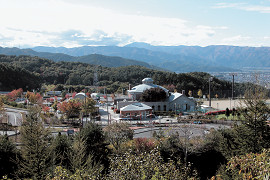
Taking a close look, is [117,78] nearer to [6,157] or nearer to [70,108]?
[70,108]

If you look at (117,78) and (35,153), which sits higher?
(117,78)

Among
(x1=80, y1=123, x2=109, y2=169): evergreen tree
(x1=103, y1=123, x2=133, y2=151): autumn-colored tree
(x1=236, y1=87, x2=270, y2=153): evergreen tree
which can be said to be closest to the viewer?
(x1=236, y1=87, x2=270, y2=153): evergreen tree

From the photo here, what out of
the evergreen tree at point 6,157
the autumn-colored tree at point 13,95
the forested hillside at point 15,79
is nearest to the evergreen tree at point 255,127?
the evergreen tree at point 6,157

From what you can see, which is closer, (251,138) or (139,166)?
(139,166)

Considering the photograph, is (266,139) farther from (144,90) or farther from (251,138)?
(144,90)

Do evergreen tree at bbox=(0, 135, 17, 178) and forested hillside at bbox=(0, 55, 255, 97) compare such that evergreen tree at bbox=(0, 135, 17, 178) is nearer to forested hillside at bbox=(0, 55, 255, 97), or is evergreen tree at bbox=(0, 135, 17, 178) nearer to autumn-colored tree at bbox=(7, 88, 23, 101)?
autumn-colored tree at bbox=(7, 88, 23, 101)

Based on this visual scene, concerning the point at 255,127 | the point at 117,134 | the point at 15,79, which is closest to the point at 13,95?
the point at 15,79

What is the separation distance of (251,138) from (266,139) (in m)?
0.95

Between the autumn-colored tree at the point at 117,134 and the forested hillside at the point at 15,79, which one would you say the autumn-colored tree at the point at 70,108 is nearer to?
the autumn-colored tree at the point at 117,134

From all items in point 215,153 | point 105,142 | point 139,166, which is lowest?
point 215,153

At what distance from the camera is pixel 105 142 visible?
2017 centimetres

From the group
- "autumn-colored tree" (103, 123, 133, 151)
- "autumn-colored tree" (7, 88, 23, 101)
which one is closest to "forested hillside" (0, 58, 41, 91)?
"autumn-colored tree" (7, 88, 23, 101)

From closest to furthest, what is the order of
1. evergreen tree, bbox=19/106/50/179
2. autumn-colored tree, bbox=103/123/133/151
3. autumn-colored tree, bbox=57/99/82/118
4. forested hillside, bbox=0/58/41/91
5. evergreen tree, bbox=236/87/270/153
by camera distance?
evergreen tree, bbox=19/106/50/179 < evergreen tree, bbox=236/87/270/153 < autumn-colored tree, bbox=103/123/133/151 < autumn-colored tree, bbox=57/99/82/118 < forested hillside, bbox=0/58/41/91

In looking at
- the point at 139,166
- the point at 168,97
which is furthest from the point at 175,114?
the point at 139,166
